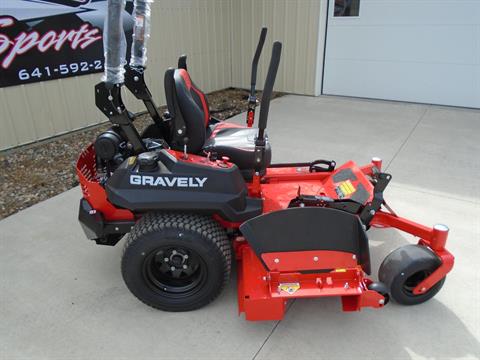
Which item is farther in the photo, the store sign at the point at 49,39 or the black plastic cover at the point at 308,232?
the store sign at the point at 49,39

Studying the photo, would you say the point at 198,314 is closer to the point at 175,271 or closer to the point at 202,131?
the point at 175,271

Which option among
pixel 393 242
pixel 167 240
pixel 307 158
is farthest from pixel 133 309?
pixel 307 158

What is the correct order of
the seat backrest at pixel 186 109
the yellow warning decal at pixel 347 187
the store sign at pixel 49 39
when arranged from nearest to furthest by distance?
the seat backrest at pixel 186 109
the yellow warning decal at pixel 347 187
the store sign at pixel 49 39

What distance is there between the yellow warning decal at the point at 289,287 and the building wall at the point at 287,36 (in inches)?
224

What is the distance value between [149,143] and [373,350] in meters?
1.69

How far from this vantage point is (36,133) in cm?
488

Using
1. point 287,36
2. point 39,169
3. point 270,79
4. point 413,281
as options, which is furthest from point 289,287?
point 287,36

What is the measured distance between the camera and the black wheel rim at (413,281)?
7.04 feet

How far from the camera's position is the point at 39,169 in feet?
13.9

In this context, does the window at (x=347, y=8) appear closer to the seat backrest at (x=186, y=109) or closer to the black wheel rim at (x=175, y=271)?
the seat backrest at (x=186, y=109)

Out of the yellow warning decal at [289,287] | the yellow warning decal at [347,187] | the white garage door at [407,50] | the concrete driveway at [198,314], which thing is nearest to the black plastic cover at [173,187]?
the yellow warning decal at [289,287]

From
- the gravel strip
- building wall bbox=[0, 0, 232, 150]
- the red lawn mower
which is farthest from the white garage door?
the red lawn mower

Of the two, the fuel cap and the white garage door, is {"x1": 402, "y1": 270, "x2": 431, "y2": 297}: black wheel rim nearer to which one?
the fuel cap

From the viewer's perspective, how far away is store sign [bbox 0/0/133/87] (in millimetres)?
4395
